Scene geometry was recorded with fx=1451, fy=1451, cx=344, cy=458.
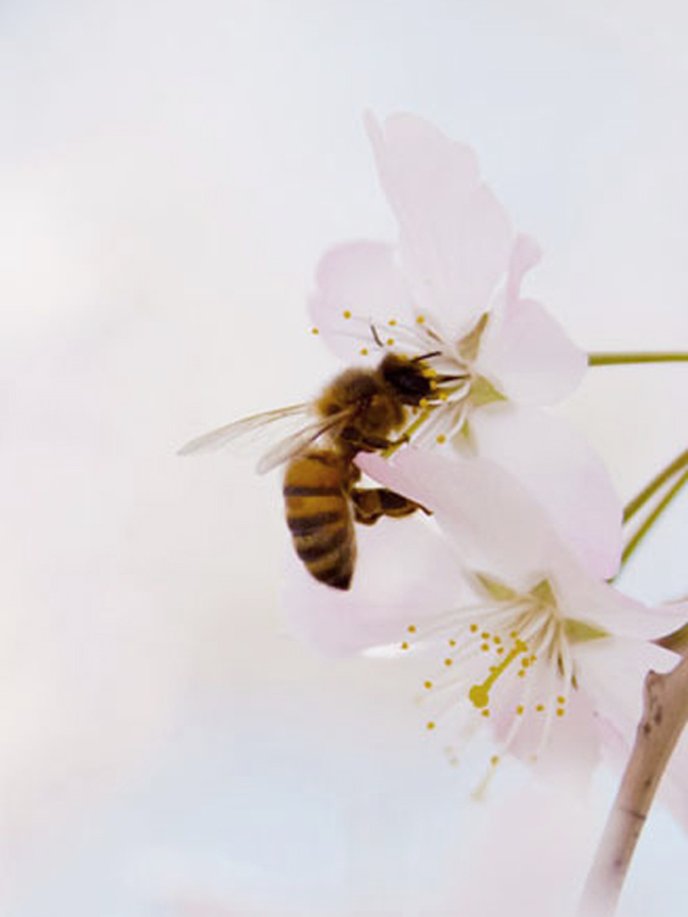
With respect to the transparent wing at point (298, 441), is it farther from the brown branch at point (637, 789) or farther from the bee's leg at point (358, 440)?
the brown branch at point (637, 789)

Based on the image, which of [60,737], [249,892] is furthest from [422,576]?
[60,737]

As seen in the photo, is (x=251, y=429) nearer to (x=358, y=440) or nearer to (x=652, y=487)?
(x=358, y=440)

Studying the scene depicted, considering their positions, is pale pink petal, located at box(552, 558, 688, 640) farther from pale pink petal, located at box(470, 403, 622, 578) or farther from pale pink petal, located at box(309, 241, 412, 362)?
pale pink petal, located at box(309, 241, 412, 362)

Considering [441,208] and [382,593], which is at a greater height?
[441,208]

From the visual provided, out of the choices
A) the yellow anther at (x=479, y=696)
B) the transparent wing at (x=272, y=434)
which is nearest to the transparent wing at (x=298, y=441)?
the transparent wing at (x=272, y=434)

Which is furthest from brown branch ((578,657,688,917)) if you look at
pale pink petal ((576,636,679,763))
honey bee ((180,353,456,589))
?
honey bee ((180,353,456,589))

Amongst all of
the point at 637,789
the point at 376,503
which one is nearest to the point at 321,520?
the point at 376,503
